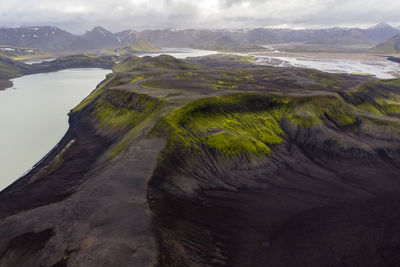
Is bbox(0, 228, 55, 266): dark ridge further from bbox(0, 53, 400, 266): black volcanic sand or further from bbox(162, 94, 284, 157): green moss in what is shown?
bbox(162, 94, 284, 157): green moss

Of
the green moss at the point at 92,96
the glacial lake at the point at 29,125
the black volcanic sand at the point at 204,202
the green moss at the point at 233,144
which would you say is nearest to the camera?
the black volcanic sand at the point at 204,202

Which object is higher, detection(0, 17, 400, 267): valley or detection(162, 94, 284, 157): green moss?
detection(162, 94, 284, 157): green moss

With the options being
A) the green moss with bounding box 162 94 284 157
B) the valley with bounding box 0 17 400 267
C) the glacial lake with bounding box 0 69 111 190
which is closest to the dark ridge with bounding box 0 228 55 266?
the valley with bounding box 0 17 400 267

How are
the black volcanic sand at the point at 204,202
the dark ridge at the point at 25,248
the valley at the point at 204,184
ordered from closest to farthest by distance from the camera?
1. the dark ridge at the point at 25,248
2. the black volcanic sand at the point at 204,202
3. the valley at the point at 204,184

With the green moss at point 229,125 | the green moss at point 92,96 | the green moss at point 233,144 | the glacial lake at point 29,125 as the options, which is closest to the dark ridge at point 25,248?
the glacial lake at point 29,125

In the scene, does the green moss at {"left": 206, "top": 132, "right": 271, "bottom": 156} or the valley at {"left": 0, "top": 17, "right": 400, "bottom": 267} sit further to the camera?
the green moss at {"left": 206, "top": 132, "right": 271, "bottom": 156}

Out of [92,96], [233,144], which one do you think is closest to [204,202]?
[233,144]

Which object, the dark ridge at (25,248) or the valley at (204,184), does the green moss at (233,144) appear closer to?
the valley at (204,184)

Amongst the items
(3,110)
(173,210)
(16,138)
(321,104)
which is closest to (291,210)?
(173,210)
